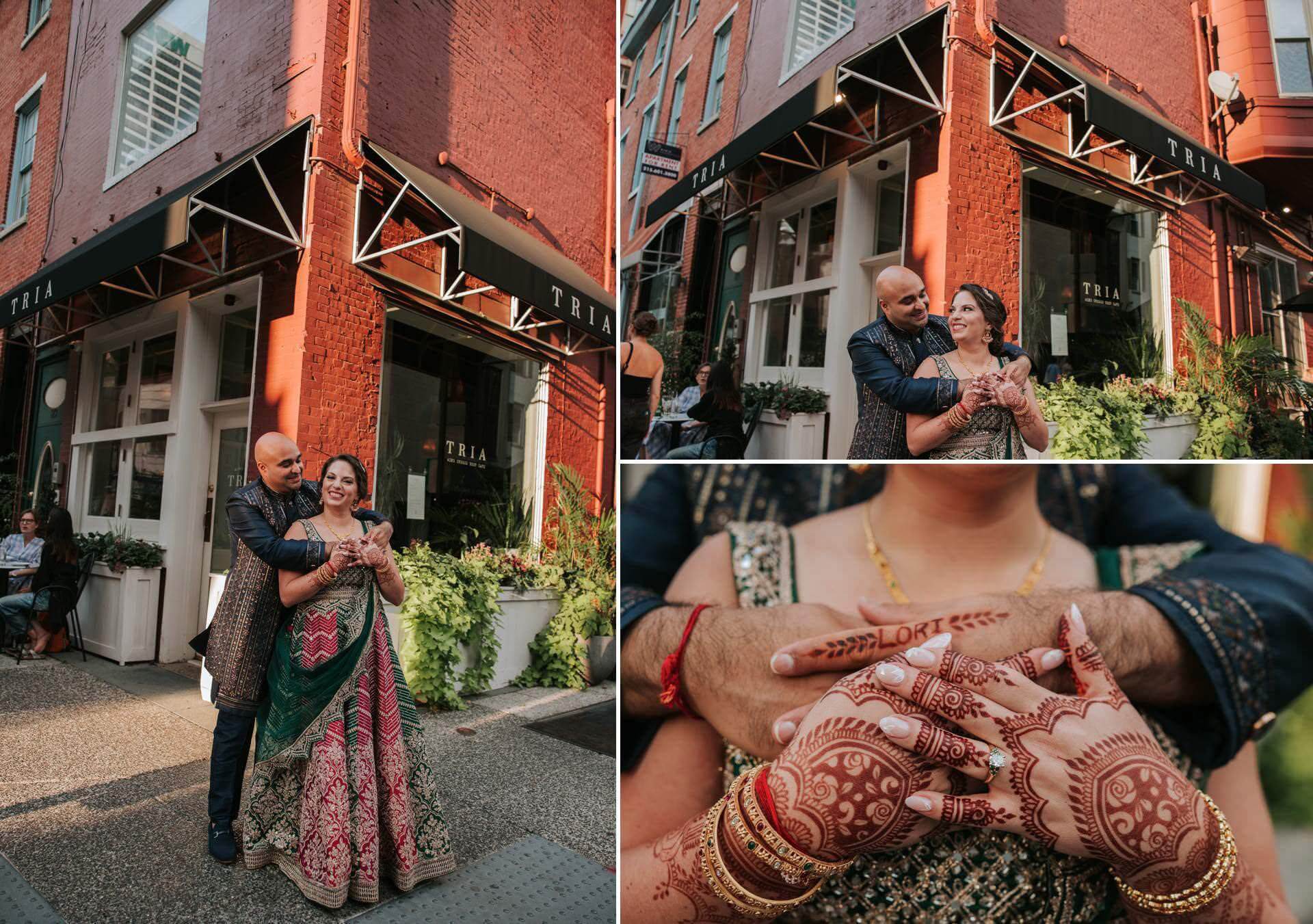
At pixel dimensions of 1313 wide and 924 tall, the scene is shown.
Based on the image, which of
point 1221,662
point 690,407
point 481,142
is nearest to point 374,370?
point 481,142

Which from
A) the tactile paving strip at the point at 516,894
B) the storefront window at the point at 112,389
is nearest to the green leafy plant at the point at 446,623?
the tactile paving strip at the point at 516,894

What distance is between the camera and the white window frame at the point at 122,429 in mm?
6145

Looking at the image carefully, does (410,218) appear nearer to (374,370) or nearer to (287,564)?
(374,370)

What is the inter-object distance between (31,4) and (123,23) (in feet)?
10.3

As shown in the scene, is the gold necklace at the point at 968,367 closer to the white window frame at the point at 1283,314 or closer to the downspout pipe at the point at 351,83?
the white window frame at the point at 1283,314

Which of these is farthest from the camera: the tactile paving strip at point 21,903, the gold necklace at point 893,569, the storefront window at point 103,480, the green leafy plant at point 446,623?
the storefront window at point 103,480

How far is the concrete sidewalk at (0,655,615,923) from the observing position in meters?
2.61

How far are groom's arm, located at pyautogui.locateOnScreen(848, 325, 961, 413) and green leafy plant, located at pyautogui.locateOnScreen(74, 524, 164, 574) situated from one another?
238 inches

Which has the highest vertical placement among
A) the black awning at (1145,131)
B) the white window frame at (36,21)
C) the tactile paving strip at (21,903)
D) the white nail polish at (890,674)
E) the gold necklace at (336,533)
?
the white window frame at (36,21)

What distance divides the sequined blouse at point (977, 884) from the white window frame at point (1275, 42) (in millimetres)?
1198

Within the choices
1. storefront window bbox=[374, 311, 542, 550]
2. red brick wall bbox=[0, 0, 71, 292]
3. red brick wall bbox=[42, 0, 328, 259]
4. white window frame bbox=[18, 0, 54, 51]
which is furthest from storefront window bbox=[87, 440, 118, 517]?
white window frame bbox=[18, 0, 54, 51]

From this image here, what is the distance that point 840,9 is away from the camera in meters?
1.68

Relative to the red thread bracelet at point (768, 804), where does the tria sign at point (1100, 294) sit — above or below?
above

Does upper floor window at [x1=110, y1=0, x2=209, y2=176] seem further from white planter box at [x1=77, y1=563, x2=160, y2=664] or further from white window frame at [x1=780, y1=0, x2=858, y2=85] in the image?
white window frame at [x1=780, y1=0, x2=858, y2=85]
